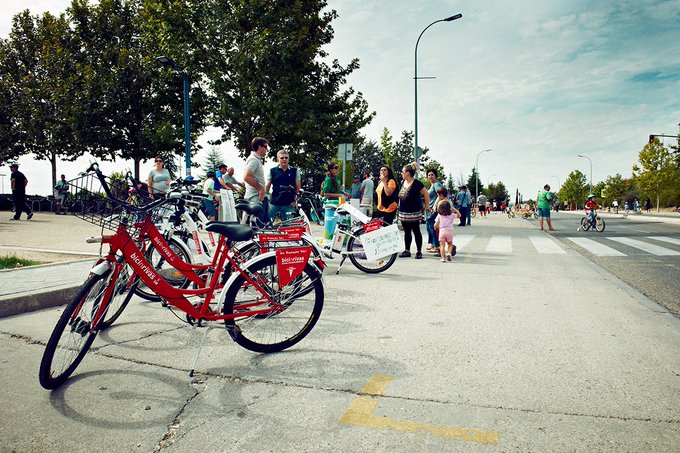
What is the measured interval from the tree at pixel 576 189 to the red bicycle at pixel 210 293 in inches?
4796

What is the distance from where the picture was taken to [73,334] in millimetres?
3066

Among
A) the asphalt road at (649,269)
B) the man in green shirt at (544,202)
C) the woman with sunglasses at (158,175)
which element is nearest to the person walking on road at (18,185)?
the woman with sunglasses at (158,175)

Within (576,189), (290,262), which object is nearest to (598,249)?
(290,262)

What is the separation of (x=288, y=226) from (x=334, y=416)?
1.87 m

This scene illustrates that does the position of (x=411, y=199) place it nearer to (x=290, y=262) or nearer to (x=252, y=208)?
(x=252, y=208)

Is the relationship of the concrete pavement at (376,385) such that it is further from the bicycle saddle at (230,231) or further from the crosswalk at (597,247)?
the crosswalk at (597,247)

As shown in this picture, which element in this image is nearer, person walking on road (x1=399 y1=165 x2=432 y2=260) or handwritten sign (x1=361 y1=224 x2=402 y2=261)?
handwritten sign (x1=361 y1=224 x2=402 y2=261)

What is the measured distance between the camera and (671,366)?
3.31m

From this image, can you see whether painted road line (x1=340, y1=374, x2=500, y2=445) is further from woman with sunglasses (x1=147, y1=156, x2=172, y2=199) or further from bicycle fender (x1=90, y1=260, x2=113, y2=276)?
woman with sunglasses (x1=147, y1=156, x2=172, y2=199)

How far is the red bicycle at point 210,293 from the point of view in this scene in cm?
309

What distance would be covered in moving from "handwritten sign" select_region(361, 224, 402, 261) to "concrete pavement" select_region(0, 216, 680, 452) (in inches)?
44.2

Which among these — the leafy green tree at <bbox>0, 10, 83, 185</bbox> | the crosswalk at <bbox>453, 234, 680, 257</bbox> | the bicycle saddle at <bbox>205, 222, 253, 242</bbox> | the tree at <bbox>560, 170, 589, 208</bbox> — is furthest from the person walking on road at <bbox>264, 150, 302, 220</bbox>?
the tree at <bbox>560, 170, 589, 208</bbox>

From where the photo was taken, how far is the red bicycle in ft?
10.1

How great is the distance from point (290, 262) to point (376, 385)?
1.17m
